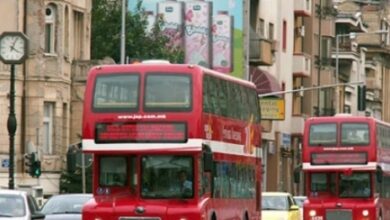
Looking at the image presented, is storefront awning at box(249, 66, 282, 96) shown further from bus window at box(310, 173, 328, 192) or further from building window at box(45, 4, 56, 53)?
bus window at box(310, 173, 328, 192)

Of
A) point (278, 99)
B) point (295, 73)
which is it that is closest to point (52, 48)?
point (278, 99)

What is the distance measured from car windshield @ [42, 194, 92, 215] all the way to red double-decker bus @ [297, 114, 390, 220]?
11.8 m

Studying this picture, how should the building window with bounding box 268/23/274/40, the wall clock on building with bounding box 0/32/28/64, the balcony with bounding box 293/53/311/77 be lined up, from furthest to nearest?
the balcony with bounding box 293/53/311/77 → the building window with bounding box 268/23/274/40 → the wall clock on building with bounding box 0/32/28/64

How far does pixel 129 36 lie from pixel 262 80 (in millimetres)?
12848

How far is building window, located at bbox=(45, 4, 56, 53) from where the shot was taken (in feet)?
199

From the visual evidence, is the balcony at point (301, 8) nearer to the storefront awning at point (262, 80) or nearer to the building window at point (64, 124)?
the storefront awning at point (262, 80)

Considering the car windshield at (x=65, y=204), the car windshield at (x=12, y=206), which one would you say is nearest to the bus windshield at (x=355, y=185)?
the car windshield at (x=65, y=204)

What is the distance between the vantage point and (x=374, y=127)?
48125mm

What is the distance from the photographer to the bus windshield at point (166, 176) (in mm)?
32562

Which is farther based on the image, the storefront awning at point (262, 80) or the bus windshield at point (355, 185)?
the storefront awning at point (262, 80)

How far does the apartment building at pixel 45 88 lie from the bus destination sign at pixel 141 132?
24.7 m

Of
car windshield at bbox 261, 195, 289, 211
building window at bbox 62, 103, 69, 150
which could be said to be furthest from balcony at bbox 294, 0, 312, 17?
car windshield at bbox 261, 195, 289, 211

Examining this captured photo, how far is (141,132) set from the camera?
3247 cm

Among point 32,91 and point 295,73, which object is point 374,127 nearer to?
point 32,91
